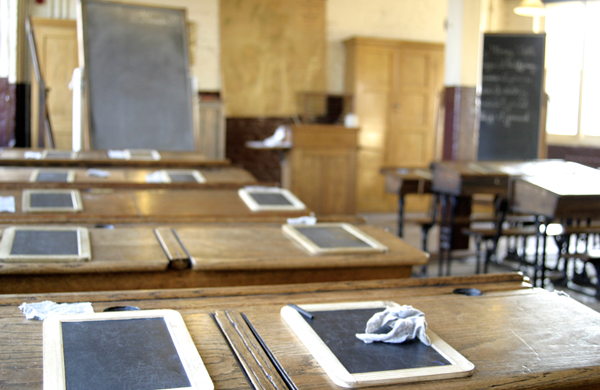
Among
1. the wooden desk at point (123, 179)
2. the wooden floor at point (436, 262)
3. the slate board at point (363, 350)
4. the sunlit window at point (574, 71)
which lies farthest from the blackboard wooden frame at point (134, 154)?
the sunlit window at point (574, 71)

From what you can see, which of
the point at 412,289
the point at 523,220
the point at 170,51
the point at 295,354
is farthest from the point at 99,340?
the point at 523,220

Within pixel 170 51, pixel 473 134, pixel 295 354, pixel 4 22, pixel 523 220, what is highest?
pixel 4 22

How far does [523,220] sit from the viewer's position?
5.75 m

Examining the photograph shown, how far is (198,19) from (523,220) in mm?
5011

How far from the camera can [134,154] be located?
4621 mm

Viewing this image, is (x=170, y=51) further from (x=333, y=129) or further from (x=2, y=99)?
(x=2, y=99)

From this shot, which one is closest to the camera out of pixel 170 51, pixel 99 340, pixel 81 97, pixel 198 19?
pixel 99 340

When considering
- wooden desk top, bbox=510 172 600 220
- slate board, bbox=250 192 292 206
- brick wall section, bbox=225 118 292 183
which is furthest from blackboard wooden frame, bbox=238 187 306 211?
brick wall section, bbox=225 118 292 183

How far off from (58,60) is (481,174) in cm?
540

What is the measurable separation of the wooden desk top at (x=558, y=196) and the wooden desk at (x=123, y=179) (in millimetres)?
1749

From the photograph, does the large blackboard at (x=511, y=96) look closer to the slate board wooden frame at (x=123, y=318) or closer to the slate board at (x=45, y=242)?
the slate board at (x=45, y=242)

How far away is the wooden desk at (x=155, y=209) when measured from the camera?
2350 mm

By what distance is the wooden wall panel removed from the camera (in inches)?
328

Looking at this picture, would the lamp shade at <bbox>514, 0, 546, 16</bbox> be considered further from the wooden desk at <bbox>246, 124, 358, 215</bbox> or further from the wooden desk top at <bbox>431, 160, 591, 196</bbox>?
the wooden desk at <bbox>246, 124, 358, 215</bbox>
